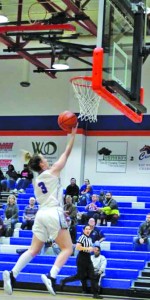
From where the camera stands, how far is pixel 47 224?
6.40 m

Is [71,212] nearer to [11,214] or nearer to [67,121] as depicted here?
[11,214]

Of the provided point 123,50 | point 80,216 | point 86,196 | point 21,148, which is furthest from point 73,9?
point 21,148

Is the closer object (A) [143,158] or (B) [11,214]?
(B) [11,214]

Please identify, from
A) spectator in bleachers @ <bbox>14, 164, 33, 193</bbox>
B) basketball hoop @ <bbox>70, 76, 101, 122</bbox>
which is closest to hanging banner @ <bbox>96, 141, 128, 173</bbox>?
spectator in bleachers @ <bbox>14, 164, 33, 193</bbox>

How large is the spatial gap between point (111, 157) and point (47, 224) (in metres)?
17.2

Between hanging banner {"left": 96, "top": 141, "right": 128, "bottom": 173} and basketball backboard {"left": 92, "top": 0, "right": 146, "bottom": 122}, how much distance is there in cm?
1406

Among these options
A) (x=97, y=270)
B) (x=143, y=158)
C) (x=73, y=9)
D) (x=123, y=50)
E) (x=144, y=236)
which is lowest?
(x=97, y=270)

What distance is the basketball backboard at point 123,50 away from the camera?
8562mm

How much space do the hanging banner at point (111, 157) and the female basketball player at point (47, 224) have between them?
16859 millimetres

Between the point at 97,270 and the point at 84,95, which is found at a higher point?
the point at 84,95

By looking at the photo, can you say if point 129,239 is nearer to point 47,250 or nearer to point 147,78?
point 47,250

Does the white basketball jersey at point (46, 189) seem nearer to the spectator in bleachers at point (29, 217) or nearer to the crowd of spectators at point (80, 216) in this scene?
the crowd of spectators at point (80, 216)

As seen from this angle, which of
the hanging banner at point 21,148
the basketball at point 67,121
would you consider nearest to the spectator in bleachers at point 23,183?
the hanging banner at point 21,148

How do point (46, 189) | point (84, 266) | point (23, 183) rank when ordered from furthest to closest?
point (23, 183) → point (84, 266) → point (46, 189)
